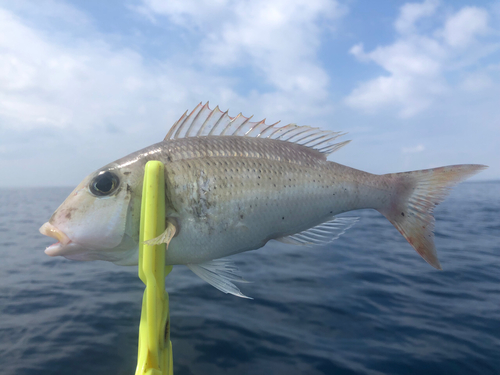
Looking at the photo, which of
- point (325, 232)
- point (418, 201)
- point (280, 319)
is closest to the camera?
point (325, 232)

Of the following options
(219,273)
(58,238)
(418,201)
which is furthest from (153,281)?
(418,201)

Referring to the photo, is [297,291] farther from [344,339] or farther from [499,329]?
[499,329]

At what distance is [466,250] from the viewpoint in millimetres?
11062

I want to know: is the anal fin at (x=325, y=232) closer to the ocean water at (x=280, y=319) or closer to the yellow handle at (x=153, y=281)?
the yellow handle at (x=153, y=281)

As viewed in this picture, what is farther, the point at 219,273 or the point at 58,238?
the point at 219,273

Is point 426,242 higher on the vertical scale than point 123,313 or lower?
higher

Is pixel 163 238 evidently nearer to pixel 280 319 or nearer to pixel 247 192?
pixel 247 192

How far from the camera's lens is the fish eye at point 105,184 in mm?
1766

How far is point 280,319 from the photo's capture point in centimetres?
572

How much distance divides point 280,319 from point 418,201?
431 cm

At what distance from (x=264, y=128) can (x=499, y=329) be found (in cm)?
659

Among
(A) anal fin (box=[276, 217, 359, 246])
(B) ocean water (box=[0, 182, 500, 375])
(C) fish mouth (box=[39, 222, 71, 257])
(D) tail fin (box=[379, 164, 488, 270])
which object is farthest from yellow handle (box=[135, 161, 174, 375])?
(B) ocean water (box=[0, 182, 500, 375])

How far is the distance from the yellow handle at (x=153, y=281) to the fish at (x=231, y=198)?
0.11m

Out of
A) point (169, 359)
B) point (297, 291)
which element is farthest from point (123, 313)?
point (169, 359)
